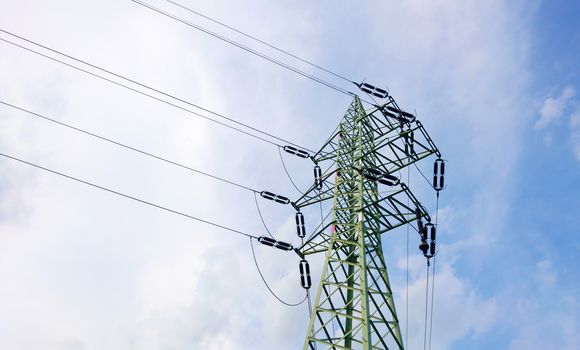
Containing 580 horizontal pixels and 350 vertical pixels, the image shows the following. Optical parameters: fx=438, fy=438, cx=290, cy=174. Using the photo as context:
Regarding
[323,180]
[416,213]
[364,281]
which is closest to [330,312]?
[364,281]

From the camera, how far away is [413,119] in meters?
20.0

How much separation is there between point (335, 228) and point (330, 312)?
3302 millimetres

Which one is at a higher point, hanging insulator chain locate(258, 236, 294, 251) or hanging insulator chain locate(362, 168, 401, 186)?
hanging insulator chain locate(362, 168, 401, 186)

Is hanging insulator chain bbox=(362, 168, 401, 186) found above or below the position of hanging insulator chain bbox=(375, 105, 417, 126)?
below

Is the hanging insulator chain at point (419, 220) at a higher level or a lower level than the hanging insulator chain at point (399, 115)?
lower

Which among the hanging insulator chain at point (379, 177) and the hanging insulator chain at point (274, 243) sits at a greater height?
the hanging insulator chain at point (379, 177)

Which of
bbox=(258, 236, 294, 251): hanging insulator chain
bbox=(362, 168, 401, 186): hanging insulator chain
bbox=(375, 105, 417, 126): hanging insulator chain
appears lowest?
bbox=(258, 236, 294, 251): hanging insulator chain

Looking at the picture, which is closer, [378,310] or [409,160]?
[378,310]

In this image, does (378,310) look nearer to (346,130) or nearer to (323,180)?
(323,180)

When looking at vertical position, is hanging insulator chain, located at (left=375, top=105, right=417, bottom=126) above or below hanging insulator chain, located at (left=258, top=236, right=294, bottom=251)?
above

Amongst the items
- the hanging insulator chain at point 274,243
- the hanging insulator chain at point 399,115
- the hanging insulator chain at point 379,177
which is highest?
the hanging insulator chain at point 399,115

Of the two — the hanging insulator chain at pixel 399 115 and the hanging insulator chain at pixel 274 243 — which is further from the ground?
the hanging insulator chain at pixel 399 115

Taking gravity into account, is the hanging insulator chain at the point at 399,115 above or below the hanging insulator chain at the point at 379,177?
above

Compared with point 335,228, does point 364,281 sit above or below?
below
